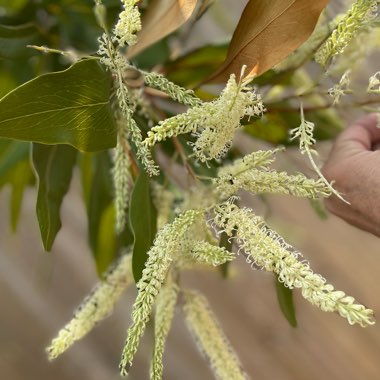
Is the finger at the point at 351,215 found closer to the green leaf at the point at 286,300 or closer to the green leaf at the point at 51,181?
the green leaf at the point at 286,300

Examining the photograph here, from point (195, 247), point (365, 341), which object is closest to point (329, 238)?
point (365, 341)

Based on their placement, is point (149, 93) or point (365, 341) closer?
point (149, 93)

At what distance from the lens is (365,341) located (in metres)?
1.12

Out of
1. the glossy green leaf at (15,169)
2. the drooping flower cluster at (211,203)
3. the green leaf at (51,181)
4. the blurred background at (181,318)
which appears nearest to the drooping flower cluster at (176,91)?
the drooping flower cluster at (211,203)

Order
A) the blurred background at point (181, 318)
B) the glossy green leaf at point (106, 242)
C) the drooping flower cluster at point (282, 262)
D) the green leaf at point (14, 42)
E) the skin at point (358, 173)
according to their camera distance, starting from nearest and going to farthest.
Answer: the drooping flower cluster at point (282, 262)
the skin at point (358, 173)
the green leaf at point (14, 42)
the glossy green leaf at point (106, 242)
the blurred background at point (181, 318)

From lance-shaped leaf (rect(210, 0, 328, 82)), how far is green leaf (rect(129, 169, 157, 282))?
0.10 meters

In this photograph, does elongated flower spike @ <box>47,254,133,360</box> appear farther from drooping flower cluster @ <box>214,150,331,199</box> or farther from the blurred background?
the blurred background

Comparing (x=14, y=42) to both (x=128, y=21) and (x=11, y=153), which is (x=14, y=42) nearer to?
(x=11, y=153)

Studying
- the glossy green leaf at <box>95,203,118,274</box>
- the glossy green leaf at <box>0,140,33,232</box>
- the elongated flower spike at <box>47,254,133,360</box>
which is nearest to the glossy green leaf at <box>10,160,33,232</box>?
the glossy green leaf at <box>0,140,33,232</box>

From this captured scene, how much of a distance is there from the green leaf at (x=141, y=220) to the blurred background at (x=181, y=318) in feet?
1.96

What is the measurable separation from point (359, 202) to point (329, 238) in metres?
0.84

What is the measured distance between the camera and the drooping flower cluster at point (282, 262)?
29cm

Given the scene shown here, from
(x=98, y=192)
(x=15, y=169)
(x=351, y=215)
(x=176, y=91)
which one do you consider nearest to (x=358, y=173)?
(x=351, y=215)

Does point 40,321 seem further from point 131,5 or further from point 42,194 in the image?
point 131,5
